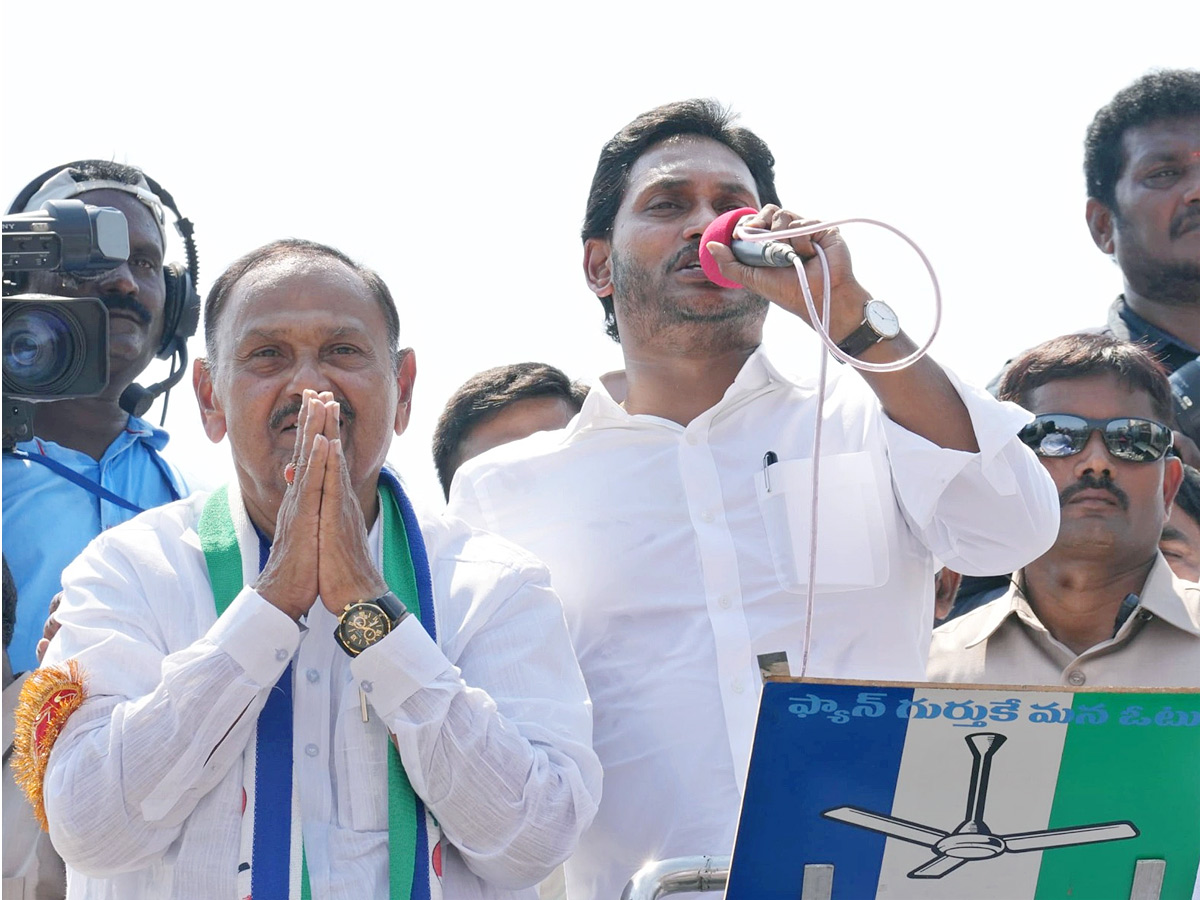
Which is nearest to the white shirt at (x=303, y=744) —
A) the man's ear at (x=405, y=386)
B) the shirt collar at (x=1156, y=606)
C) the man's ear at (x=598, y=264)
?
the man's ear at (x=405, y=386)

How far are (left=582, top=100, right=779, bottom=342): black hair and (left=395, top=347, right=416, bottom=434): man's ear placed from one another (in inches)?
34.2

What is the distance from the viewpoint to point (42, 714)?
2883mm

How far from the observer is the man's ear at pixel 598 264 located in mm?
4363

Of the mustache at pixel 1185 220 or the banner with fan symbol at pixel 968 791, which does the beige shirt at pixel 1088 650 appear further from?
the banner with fan symbol at pixel 968 791

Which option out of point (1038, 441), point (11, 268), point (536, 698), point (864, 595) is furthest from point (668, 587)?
point (11, 268)

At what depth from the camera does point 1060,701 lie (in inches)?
89.6

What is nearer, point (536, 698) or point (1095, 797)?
point (1095, 797)

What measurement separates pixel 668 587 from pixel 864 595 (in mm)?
436

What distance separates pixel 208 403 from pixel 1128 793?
206cm

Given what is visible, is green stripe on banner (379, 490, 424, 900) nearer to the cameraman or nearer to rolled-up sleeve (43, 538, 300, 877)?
rolled-up sleeve (43, 538, 300, 877)

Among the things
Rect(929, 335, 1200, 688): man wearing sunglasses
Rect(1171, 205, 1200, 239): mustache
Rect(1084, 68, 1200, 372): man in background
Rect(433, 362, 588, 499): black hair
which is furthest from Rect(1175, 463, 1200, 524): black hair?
Rect(433, 362, 588, 499): black hair

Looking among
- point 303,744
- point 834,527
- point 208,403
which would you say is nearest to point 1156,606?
point 834,527

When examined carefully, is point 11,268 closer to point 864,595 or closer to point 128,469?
point 128,469

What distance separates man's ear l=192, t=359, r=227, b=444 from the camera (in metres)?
3.45
